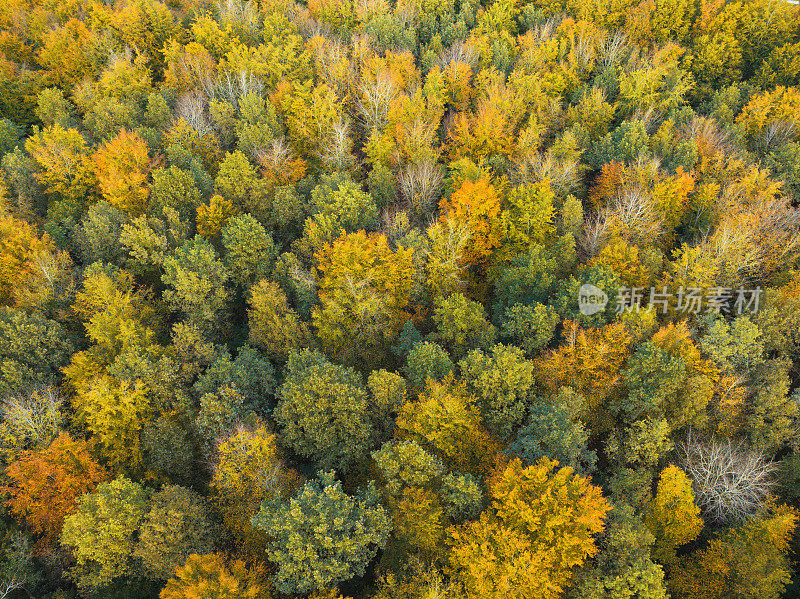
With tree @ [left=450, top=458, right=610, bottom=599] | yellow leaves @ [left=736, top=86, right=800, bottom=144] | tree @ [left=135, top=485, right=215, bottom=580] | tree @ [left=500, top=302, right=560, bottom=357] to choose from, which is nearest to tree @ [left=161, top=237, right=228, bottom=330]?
tree @ [left=135, top=485, right=215, bottom=580]

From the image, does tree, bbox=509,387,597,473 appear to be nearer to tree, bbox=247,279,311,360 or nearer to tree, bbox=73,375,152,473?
tree, bbox=247,279,311,360

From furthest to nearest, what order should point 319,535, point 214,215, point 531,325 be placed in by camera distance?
point 214,215
point 531,325
point 319,535

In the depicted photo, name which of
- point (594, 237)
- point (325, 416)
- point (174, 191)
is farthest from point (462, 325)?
point (174, 191)

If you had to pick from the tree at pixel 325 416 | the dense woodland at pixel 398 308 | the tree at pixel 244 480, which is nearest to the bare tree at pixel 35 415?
the dense woodland at pixel 398 308

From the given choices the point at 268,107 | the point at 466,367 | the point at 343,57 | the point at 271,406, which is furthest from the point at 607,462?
the point at 343,57

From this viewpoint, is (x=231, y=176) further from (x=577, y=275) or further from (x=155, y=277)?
(x=577, y=275)

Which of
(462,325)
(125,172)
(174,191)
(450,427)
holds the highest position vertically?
(125,172)

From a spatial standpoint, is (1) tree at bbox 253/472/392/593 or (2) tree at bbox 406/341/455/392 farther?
(2) tree at bbox 406/341/455/392

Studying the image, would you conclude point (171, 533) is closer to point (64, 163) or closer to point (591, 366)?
point (591, 366)
